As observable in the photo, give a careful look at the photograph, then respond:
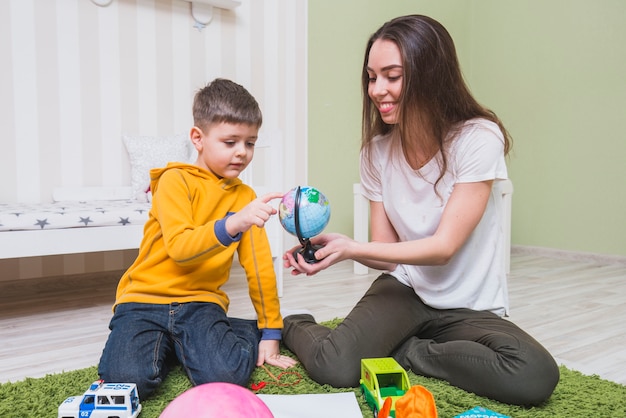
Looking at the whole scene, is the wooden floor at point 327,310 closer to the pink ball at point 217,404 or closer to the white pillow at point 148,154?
the white pillow at point 148,154

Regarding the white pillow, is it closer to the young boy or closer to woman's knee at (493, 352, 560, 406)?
the young boy

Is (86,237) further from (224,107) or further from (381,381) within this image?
(381,381)

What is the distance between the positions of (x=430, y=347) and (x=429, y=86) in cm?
57

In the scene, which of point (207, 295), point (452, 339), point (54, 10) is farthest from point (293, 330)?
point (54, 10)

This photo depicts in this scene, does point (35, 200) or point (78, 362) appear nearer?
point (78, 362)

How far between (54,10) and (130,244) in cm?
112

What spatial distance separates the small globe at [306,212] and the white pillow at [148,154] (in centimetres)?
143

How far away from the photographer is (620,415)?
1017 mm

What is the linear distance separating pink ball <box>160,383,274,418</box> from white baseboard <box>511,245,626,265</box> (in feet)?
9.45

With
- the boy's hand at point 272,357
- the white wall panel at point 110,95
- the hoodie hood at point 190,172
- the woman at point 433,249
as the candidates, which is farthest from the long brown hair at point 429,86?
the white wall panel at point 110,95

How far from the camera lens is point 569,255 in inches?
126

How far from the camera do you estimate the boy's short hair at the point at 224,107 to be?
1216 millimetres

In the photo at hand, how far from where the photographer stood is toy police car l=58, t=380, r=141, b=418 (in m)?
0.91

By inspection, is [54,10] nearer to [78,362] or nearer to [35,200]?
[35,200]
